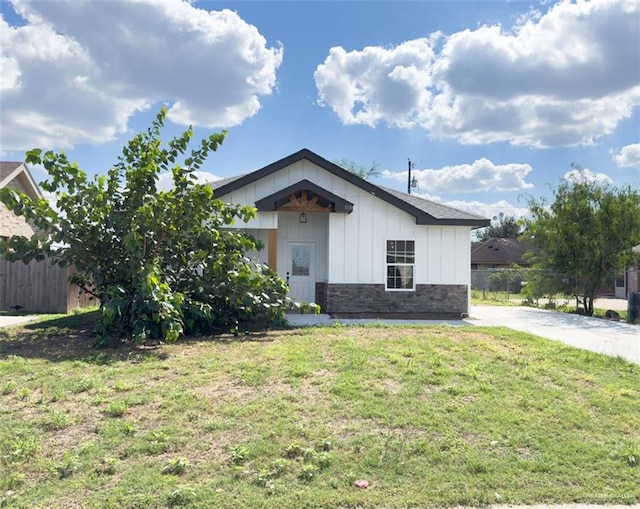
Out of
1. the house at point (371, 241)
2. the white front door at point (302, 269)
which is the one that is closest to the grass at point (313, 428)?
the house at point (371, 241)

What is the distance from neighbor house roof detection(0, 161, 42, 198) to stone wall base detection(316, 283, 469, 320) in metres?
13.5

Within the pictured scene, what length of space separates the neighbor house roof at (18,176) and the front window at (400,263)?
14.5 metres

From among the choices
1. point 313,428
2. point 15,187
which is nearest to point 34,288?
point 15,187

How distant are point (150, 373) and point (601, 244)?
1617cm

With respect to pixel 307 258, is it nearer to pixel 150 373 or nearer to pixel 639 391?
pixel 150 373

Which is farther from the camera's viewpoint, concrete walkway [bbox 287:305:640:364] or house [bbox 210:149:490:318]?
house [bbox 210:149:490:318]

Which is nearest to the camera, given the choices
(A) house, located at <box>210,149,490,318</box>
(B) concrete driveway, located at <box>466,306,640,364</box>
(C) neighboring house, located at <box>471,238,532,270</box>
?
(B) concrete driveway, located at <box>466,306,640,364</box>

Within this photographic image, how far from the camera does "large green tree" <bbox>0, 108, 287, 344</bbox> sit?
8508 millimetres

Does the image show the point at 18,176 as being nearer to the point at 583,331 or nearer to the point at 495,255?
the point at 583,331

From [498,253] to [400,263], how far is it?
3585cm

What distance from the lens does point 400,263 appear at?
549 inches

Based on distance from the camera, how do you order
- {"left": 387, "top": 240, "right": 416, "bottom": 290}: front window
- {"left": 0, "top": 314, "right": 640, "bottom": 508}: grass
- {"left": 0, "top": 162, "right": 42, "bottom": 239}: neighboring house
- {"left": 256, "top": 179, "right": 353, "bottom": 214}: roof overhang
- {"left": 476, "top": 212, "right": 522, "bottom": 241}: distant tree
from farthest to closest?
{"left": 476, "top": 212, "right": 522, "bottom": 241}: distant tree < {"left": 0, "top": 162, "right": 42, "bottom": 239}: neighboring house < {"left": 387, "top": 240, "right": 416, "bottom": 290}: front window < {"left": 256, "top": 179, "right": 353, "bottom": 214}: roof overhang < {"left": 0, "top": 314, "right": 640, "bottom": 508}: grass

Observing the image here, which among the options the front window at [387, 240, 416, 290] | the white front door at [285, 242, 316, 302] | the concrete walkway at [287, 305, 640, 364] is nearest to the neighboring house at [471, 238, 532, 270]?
the concrete walkway at [287, 305, 640, 364]

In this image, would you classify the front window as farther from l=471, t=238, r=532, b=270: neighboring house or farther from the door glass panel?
l=471, t=238, r=532, b=270: neighboring house
